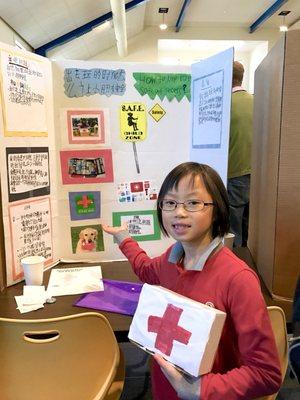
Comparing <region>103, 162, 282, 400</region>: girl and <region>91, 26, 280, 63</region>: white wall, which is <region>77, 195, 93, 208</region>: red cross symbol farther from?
<region>91, 26, 280, 63</region>: white wall

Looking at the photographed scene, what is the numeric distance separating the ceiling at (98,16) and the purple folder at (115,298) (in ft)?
14.5

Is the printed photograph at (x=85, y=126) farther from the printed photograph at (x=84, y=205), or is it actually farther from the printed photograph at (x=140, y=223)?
the printed photograph at (x=140, y=223)

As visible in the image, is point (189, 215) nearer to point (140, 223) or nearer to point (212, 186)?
point (212, 186)

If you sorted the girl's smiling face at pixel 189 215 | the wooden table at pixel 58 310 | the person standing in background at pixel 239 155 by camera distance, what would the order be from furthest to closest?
the person standing in background at pixel 239 155, the wooden table at pixel 58 310, the girl's smiling face at pixel 189 215

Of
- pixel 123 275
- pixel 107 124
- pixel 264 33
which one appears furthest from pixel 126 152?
pixel 264 33

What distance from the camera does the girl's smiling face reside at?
875mm

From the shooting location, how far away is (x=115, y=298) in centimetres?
134

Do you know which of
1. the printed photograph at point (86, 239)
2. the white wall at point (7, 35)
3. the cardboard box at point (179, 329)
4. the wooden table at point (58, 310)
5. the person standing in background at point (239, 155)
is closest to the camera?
the cardboard box at point (179, 329)

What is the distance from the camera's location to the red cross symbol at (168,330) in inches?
30.2

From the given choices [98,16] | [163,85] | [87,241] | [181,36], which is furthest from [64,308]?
[181,36]

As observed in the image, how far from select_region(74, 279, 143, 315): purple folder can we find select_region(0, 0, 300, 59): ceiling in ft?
14.5

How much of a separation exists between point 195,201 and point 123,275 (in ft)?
2.64

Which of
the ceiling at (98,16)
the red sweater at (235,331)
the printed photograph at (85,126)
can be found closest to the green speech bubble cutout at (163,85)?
the printed photograph at (85,126)

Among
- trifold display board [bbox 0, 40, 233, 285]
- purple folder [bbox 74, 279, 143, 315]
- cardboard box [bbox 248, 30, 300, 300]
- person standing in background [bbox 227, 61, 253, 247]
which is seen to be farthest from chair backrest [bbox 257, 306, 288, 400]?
person standing in background [bbox 227, 61, 253, 247]
